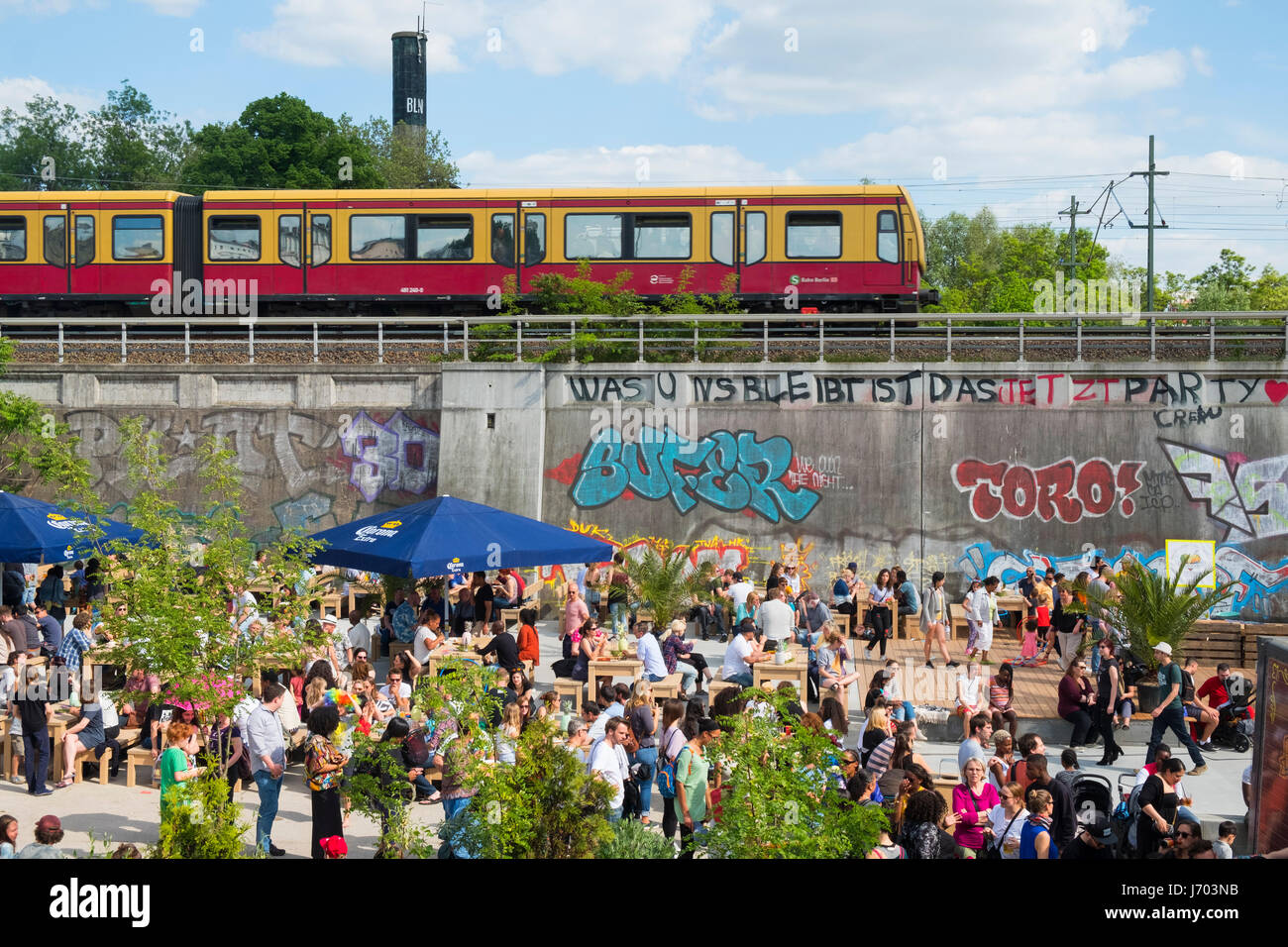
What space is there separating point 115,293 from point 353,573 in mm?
8931

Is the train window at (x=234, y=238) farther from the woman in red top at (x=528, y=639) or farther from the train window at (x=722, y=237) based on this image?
the woman in red top at (x=528, y=639)

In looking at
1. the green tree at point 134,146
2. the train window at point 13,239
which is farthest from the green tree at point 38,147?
the train window at point 13,239

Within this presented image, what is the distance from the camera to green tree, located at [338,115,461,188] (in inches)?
2798

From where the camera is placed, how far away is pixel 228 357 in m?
23.0

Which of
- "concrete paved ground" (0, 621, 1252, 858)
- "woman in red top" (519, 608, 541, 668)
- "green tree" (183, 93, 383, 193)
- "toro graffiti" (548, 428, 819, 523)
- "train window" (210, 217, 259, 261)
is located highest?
"green tree" (183, 93, 383, 193)

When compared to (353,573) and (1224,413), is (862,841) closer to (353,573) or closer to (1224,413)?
(353,573)

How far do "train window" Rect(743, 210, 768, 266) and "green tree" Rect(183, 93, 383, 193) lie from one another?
3902cm

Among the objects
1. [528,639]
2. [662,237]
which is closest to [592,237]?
[662,237]

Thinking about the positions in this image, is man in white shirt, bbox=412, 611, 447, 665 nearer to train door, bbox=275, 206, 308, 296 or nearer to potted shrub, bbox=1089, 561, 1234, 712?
potted shrub, bbox=1089, 561, 1234, 712

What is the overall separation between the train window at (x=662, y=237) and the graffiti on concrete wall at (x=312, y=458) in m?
5.63

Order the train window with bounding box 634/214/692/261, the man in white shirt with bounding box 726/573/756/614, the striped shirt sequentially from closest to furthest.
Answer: the striped shirt, the man in white shirt with bounding box 726/573/756/614, the train window with bounding box 634/214/692/261

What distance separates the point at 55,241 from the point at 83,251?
2.07 ft

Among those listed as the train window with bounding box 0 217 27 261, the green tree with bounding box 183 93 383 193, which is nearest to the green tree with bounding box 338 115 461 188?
the green tree with bounding box 183 93 383 193

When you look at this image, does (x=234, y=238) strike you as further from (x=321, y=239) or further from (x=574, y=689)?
(x=574, y=689)
